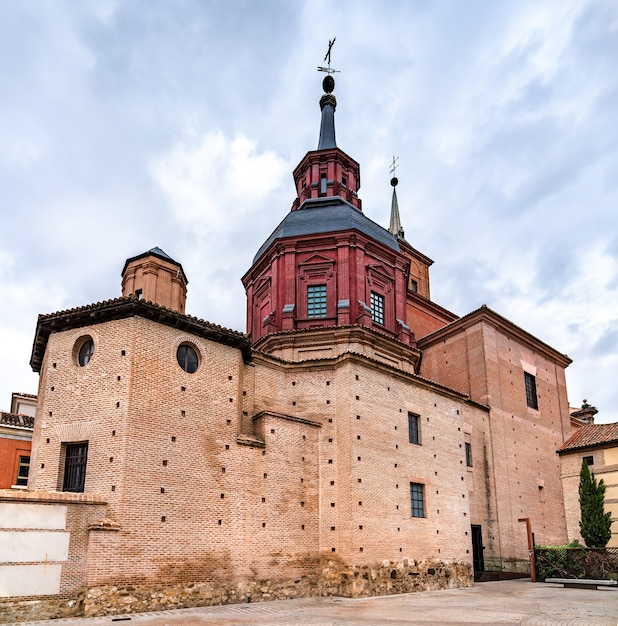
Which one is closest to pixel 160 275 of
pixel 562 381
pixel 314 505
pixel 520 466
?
pixel 314 505

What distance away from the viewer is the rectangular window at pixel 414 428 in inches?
823

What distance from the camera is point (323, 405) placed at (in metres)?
19.4

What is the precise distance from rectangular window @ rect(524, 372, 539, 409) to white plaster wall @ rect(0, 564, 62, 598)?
71.5ft

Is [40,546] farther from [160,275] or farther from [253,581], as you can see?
[160,275]

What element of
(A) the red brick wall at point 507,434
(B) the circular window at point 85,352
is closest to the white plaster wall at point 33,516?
(B) the circular window at point 85,352

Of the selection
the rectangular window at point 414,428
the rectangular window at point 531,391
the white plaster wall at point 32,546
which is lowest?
the white plaster wall at point 32,546

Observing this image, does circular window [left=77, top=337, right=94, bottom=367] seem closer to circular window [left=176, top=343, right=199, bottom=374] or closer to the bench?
circular window [left=176, top=343, right=199, bottom=374]

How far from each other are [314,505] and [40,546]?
7765 millimetres

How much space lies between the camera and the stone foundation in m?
13.1

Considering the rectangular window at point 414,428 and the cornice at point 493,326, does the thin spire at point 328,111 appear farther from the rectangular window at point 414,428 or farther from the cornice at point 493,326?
the rectangular window at point 414,428

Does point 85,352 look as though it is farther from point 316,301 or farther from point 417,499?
point 417,499

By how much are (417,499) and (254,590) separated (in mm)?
6646

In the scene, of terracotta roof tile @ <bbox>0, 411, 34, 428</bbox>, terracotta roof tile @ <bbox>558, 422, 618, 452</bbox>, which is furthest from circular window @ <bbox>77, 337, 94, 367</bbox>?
terracotta roof tile @ <bbox>558, 422, 618, 452</bbox>

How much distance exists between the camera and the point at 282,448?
707 inches
